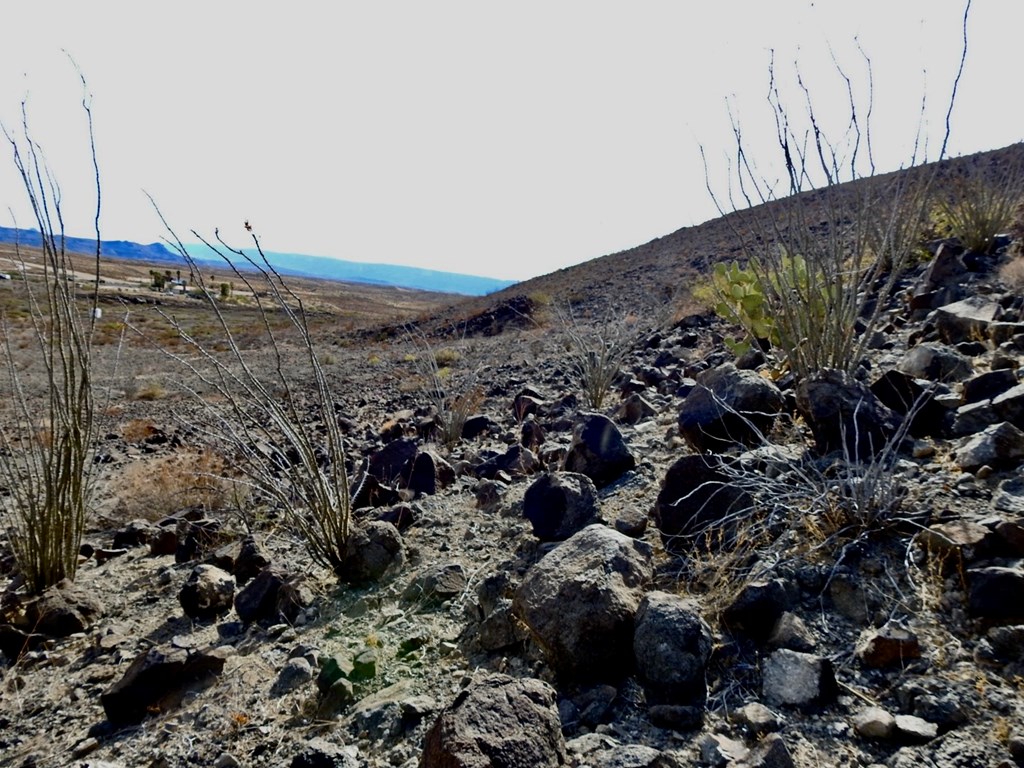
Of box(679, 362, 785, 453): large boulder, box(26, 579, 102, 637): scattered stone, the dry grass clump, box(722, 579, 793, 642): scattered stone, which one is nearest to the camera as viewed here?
box(722, 579, 793, 642): scattered stone

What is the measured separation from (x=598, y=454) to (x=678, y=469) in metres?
0.68

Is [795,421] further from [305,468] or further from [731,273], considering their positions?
[731,273]

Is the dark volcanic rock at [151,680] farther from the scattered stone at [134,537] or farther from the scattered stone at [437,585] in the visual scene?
the scattered stone at [134,537]

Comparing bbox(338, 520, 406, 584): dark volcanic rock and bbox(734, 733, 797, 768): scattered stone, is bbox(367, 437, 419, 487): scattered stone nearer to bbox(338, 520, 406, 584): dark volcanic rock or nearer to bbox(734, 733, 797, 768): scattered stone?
bbox(338, 520, 406, 584): dark volcanic rock

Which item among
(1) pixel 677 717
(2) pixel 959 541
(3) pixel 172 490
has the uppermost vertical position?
(2) pixel 959 541

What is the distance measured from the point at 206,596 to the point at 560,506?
4.54 ft

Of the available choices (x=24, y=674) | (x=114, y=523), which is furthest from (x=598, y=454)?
(x=114, y=523)

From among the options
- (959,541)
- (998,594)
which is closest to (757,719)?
(998,594)

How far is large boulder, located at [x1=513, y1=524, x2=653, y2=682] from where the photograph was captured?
5.79ft

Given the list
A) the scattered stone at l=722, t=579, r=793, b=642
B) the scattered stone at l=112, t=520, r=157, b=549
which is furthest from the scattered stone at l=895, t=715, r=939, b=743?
the scattered stone at l=112, t=520, r=157, b=549

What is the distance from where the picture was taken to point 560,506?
2619 millimetres

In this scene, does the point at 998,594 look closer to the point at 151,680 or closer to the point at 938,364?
the point at 938,364

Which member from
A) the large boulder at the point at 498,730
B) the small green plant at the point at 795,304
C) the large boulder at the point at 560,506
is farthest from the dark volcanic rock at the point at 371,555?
the small green plant at the point at 795,304

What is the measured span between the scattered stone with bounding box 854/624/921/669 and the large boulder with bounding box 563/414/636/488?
151 cm
